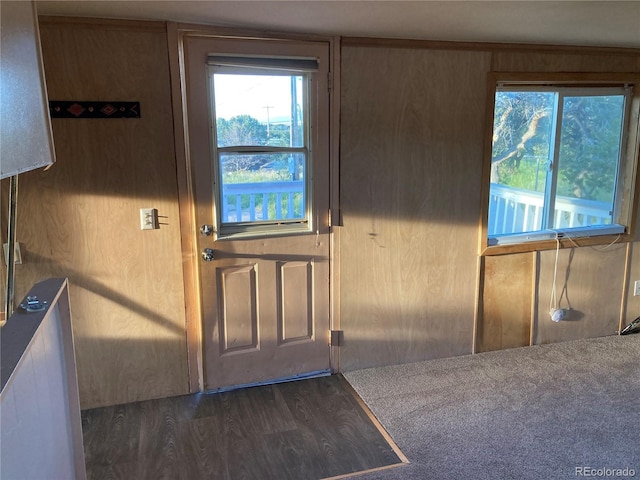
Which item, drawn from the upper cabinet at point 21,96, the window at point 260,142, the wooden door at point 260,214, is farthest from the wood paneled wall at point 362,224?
the upper cabinet at point 21,96

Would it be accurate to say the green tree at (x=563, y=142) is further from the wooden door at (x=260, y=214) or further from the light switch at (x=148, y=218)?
the light switch at (x=148, y=218)

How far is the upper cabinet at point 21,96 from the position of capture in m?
1.17

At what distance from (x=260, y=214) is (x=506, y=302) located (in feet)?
5.94

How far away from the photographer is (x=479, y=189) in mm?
3336

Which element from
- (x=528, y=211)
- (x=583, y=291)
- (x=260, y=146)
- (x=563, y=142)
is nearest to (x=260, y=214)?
(x=260, y=146)

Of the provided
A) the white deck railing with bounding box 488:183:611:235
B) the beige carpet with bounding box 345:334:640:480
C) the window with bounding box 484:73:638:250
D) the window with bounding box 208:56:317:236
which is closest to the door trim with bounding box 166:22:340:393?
the window with bounding box 208:56:317:236

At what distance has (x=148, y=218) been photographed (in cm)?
277

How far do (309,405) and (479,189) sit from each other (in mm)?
1705

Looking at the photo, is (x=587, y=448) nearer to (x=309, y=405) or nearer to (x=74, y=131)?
(x=309, y=405)

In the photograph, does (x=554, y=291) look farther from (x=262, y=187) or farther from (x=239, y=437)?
(x=239, y=437)

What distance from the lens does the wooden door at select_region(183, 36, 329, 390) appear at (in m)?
2.76

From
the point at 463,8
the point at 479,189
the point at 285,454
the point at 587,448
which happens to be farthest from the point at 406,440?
→ the point at 463,8

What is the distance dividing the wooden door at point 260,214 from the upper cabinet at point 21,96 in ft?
3.81

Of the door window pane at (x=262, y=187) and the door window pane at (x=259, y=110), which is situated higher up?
the door window pane at (x=259, y=110)
